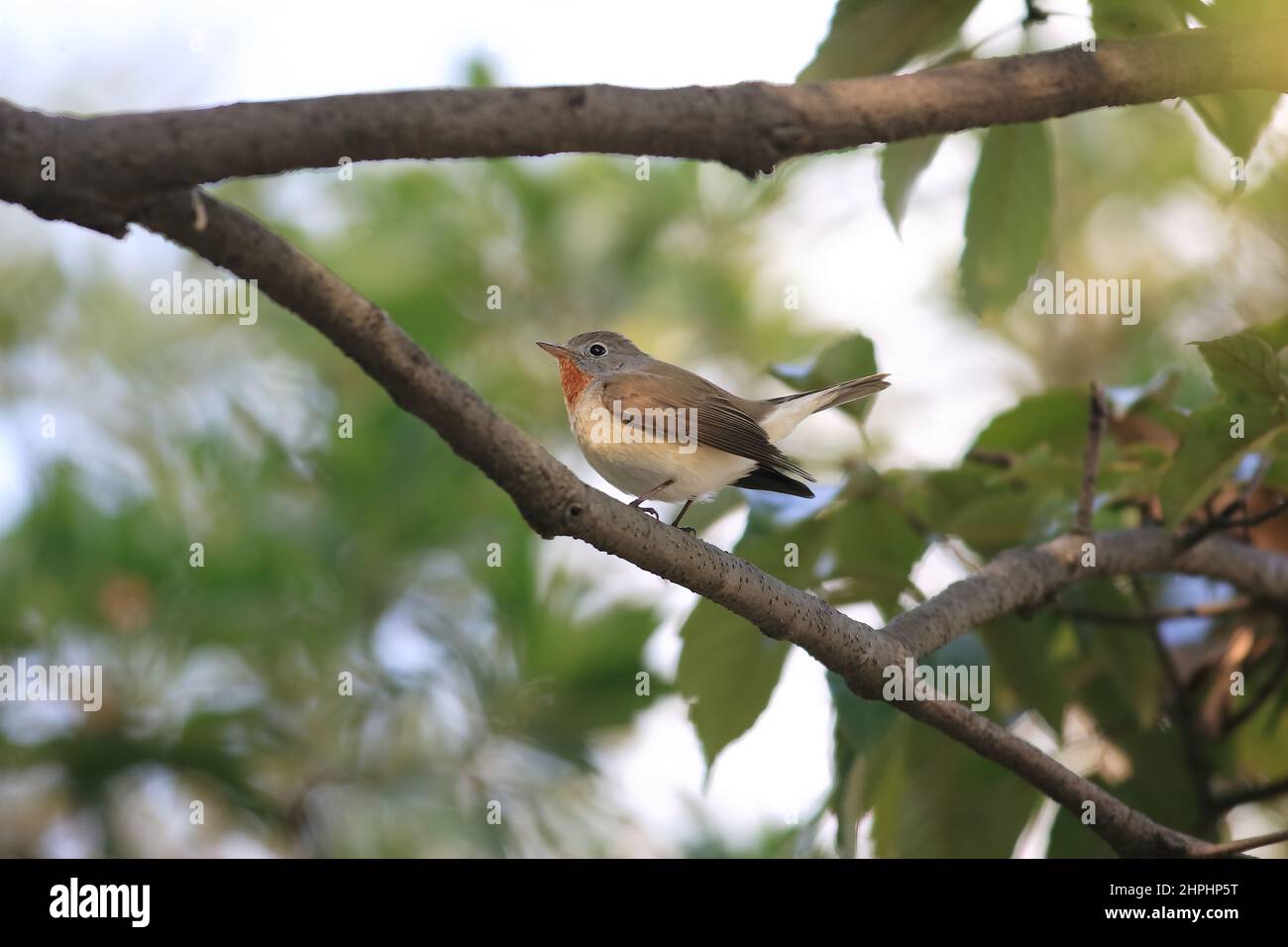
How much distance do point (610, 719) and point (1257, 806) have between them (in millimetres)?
1863

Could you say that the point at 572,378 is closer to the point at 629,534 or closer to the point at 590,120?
the point at 629,534

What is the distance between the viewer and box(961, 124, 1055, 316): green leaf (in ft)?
8.09

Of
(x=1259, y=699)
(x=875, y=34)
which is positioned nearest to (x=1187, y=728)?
(x=1259, y=699)

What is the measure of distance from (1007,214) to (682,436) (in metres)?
0.90

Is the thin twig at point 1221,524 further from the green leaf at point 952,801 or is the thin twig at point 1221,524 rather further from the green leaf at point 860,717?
the green leaf at point 860,717

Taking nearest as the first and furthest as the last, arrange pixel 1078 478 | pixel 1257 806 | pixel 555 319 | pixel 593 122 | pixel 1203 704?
pixel 593 122, pixel 1078 478, pixel 1203 704, pixel 1257 806, pixel 555 319

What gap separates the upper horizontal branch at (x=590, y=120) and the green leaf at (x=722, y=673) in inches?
43.0

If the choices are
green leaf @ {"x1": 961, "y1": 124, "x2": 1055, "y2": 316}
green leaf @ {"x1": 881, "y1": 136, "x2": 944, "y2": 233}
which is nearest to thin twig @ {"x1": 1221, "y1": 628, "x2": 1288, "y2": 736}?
green leaf @ {"x1": 961, "y1": 124, "x2": 1055, "y2": 316}

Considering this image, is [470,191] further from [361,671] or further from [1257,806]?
[1257,806]

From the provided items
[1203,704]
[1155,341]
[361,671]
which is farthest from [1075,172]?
[361,671]

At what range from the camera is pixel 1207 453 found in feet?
7.06

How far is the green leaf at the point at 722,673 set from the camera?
2.32m

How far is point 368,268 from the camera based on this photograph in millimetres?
3713
